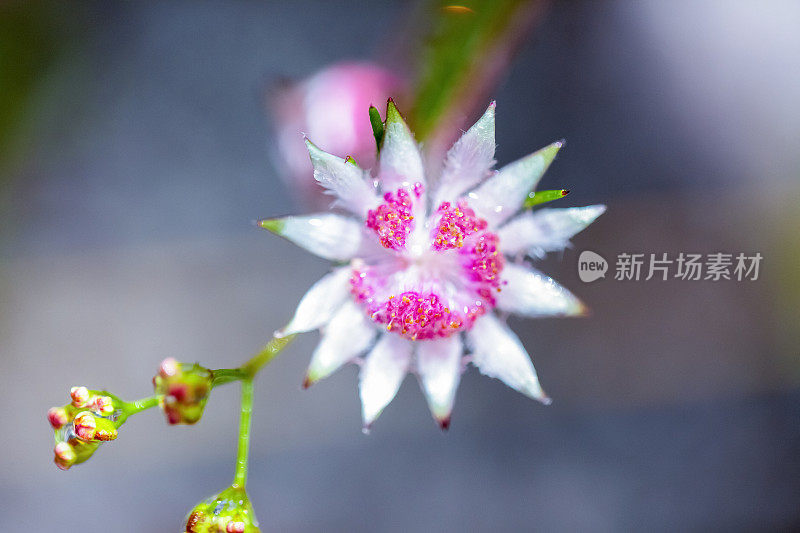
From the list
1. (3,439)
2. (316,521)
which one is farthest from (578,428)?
(3,439)

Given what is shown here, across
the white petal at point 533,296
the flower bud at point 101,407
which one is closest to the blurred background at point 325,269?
the white petal at point 533,296

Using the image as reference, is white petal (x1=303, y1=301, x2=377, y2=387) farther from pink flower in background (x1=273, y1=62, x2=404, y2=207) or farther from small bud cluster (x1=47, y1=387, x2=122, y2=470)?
pink flower in background (x1=273, y1=62, x2=404, y2=207)

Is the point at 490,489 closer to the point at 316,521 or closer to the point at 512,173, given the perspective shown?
the point at 316,521

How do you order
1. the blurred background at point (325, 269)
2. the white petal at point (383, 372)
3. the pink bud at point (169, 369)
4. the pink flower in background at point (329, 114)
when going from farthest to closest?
the blurred background at point (325, 269) < the pink flower in background at point (329, 114) < the white petal at point (383, 372) < the pink bud at point (169, 369)

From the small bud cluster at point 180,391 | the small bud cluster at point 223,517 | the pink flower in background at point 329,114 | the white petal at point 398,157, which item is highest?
the pink flower in background at point 329,114

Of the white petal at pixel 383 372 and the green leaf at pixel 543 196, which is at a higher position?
the green leaf at pixel 543 196

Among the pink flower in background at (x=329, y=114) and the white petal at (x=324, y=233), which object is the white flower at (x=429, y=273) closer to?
the white petal at (x=324, y=233)

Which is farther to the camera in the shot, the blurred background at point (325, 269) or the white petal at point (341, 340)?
the blurred background at point (325, 269)

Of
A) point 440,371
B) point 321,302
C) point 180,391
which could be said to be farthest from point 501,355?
point 180,391
